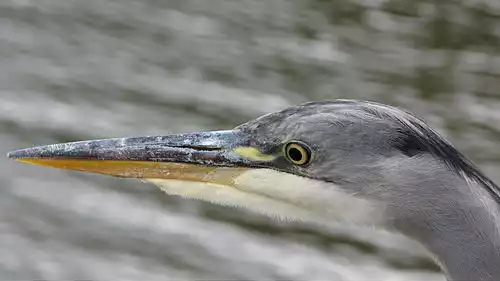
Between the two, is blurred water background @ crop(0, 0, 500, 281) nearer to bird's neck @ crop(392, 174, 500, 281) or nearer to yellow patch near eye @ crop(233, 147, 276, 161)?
yellow patch near eye @ crop(233, 147, 276, 161)

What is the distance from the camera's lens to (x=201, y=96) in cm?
586

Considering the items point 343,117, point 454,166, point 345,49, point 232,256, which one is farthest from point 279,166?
point 345,49

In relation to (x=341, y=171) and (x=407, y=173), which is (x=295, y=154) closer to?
(x=341, y=171)

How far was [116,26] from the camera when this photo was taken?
261 inches

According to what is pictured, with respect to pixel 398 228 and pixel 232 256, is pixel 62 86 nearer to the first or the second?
pixel 232 256

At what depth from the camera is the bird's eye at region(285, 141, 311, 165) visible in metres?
2.71

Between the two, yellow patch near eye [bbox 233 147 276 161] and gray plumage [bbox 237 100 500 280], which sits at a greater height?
yellow patch near eye [bbox 233 147 276 161]

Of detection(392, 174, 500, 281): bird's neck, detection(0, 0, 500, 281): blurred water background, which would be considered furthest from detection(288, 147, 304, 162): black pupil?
detection(0, 0, 500, 281): blurred water background

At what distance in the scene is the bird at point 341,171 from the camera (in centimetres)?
254

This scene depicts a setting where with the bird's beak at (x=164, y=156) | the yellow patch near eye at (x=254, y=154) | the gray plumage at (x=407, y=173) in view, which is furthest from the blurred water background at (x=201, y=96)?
the gray plumage at (x=407, y=173)

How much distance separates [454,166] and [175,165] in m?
0.81

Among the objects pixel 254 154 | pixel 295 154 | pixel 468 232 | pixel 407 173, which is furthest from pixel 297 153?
pixel 468 232

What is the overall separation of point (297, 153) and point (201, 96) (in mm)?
3166

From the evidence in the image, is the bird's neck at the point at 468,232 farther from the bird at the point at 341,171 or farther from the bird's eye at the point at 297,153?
the bird's eye at the point at 297,153
